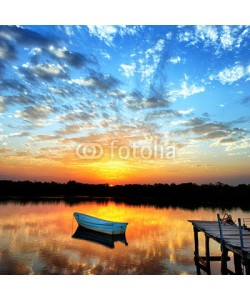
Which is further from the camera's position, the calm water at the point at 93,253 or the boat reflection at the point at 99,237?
the boat reflection at the point at 99,237

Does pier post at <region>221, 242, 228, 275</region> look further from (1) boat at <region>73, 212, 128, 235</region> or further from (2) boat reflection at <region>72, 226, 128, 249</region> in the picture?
(1) boat at <region>73, 212, 128, 235</region>

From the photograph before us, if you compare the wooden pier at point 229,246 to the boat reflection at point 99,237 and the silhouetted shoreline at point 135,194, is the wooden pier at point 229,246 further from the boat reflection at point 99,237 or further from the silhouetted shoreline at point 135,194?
the silhouetted shoreline at point 135,194

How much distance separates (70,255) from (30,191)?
341 ft

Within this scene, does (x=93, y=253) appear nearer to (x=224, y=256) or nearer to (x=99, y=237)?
(x=99, y=237)

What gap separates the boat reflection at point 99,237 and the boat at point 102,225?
367mm

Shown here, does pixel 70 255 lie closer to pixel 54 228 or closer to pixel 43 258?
pixel 43 258

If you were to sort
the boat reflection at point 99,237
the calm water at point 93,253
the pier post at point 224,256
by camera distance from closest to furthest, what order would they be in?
the pier post at point 224,256 < the calm water at point 93,253 < the boat reflection at point 99,237

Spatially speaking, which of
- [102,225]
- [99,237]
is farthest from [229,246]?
[102,225]

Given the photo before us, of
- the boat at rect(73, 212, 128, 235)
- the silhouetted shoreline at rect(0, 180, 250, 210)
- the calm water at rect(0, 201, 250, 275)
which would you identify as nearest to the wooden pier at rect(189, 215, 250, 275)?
the calm water at rect(0, 201, 250, 275)

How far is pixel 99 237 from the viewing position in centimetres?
2503

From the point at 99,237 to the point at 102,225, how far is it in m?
1.34

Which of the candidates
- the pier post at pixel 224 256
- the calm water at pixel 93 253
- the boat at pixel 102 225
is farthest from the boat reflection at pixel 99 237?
the pier post at pixel 224 256

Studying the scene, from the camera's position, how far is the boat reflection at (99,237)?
74.6ft
